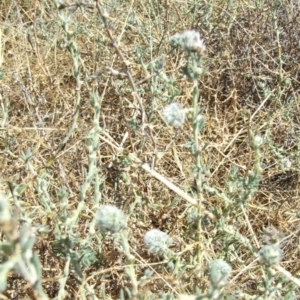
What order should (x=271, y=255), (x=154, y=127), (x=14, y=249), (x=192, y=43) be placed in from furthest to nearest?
(x=154, y=127) → (x=192, y=43) → (x=271, y=255) → (x=14, y=249)

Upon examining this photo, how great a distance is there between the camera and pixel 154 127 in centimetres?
200

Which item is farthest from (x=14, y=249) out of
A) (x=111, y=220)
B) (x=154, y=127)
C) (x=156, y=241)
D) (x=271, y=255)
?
(x=154, y=127)

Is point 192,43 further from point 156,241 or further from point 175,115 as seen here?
point 156,241

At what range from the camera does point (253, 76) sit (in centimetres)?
227

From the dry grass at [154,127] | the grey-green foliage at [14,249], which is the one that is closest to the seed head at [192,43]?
the dry grass at [154,127]

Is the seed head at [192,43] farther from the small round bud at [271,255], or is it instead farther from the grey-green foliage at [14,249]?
the grey-green foliage at [14,249]

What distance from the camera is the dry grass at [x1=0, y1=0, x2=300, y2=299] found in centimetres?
153

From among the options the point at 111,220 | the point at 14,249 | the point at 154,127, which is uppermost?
the point at 154,127

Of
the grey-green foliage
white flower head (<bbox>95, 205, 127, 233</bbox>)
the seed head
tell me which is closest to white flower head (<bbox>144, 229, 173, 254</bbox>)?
white flower head (<bbox>95, 205, 127, 233</bbox>)

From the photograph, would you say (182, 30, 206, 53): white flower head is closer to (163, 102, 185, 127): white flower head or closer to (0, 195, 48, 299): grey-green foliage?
(163, 102, 185, 127): white flower head

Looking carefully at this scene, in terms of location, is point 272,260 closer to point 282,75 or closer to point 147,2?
point 282,75

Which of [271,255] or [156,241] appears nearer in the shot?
[271,255]

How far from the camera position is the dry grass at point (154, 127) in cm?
153

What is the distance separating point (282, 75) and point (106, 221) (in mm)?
1380
